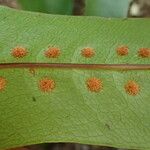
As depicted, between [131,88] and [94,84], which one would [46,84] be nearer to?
[94,84]

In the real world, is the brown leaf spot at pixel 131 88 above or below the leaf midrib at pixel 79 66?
below

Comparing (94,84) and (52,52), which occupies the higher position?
(52,52)

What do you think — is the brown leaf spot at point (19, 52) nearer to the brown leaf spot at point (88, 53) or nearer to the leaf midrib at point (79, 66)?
the leaf midrib at point (79, 66)

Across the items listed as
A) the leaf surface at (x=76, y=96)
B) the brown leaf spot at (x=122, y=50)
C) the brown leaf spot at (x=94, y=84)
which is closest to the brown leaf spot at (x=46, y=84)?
the leaf surface at (x=76, y=96)

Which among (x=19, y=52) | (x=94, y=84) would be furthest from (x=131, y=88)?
(x=19, y=52)

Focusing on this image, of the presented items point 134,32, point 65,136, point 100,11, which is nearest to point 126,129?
point 65,136

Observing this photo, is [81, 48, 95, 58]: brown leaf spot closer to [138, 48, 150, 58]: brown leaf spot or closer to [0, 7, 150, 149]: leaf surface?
[0, 7, 150, 149]: leaf surface

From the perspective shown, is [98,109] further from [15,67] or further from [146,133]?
[15,67]
